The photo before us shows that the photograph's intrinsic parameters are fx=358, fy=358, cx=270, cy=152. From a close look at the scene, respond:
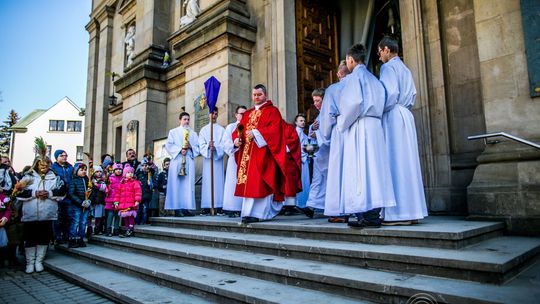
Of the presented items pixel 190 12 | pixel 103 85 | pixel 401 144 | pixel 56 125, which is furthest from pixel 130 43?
pixel 56 125

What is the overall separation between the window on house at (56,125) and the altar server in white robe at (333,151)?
153 ft

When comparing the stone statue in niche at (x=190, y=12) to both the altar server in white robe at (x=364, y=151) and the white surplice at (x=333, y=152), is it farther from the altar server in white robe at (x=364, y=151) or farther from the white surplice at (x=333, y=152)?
the altar server in white robe at (x=364, y=151)

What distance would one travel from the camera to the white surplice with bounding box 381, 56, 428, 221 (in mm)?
4078

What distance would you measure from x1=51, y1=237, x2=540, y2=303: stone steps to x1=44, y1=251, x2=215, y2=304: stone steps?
0.09 meters

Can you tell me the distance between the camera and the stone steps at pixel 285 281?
2559 millimetres

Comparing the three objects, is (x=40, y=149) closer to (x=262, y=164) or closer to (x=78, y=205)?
(x=78, y=205)

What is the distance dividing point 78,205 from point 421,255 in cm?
590

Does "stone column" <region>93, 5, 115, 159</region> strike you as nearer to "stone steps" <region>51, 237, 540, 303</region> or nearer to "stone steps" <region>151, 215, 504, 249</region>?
"stone steps" <region>51, 237, 540, 303</region>

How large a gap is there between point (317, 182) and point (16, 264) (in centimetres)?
545

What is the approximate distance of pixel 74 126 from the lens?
144ft

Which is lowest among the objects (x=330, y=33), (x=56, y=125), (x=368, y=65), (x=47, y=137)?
(x=368, y=65)

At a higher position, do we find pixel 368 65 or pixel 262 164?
pixel 368 65

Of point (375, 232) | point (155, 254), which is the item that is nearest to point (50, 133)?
point (155, 254)

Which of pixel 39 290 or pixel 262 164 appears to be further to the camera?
pixel 262 164
